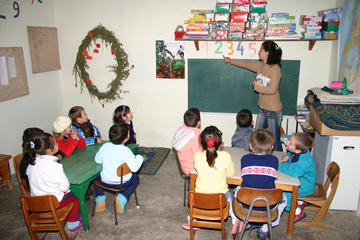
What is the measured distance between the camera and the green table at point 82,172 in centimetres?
289

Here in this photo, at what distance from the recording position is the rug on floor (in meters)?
4.52

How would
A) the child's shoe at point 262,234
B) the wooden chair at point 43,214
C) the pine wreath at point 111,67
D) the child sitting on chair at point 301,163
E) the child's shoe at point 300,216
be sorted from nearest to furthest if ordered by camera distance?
the wooden chair at point 43,214 < the child sitting on chair at point 301,163 < the child's shoe at point 262,234 < the child's shoe at point 300,216 < the pine wreath at point 111,67

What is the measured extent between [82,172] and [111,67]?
2.66 metres

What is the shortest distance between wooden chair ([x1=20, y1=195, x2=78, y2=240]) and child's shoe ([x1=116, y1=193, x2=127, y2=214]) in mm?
596

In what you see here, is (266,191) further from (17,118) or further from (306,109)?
(17,118)

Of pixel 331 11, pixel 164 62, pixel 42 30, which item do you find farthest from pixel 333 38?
pixel 42 30

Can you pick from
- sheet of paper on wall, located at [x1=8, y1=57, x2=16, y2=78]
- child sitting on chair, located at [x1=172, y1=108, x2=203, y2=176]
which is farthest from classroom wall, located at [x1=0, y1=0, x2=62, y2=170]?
child sitting on chair, located at [x1=172, y1=108, x2=203, y2=176]

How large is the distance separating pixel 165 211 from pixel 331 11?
336 cm

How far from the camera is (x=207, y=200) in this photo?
2492mm

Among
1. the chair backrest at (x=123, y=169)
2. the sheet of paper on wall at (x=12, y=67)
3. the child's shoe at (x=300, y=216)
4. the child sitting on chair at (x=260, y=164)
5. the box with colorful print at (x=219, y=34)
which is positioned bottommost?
the child's shoe at (x=300, y=216)

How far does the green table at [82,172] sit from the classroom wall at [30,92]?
1.56m

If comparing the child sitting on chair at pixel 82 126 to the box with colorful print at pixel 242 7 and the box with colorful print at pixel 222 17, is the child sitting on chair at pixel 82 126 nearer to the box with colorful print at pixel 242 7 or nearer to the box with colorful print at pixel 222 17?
the box with colorful print at pixel 222 17

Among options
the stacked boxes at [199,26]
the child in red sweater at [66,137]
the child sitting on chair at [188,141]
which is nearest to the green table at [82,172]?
the child in red sweater at [66,137]

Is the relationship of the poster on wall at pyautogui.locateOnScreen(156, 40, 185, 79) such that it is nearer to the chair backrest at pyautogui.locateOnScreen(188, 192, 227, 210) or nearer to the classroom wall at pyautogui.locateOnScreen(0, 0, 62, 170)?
the classroom wall at pyautogui.locateOnScreen(0, 0, 62, 170)
